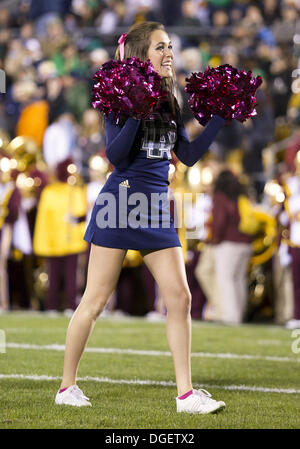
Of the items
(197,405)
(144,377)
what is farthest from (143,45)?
(144,377)

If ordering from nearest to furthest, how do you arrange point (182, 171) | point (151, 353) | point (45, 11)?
point (151, 353) < point (182, 171) < point (45, 11)

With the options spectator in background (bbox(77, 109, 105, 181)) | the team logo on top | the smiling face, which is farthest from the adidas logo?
spectator in background (bbox(77, 109, 105, 181))

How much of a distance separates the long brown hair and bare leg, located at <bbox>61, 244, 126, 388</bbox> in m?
0.78

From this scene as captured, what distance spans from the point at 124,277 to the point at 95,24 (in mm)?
6846

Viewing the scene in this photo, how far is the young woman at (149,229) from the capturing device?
480 cm

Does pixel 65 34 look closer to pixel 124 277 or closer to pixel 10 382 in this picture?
pixel 124 277

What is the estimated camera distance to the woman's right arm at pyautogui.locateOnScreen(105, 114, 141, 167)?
453 centimetres

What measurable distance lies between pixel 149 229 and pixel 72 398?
93cm

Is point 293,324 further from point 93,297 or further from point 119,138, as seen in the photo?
point 119,138

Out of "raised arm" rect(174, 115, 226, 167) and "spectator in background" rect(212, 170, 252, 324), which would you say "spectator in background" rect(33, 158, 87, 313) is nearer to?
"spectator in background" rect(212, 170, 252, 324)

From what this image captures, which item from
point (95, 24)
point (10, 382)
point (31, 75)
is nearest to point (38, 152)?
point (31, 75)

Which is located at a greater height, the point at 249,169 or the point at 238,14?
the point at 238,14

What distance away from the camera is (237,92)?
4.89 meters

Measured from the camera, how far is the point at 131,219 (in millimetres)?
4828
